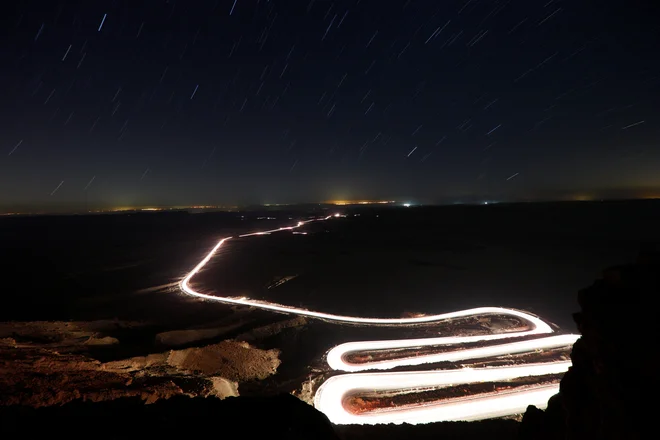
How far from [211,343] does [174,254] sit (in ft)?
145

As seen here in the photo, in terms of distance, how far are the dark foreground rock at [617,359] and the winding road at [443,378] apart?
6343 millimetres

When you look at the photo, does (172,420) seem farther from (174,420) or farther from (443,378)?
(443,378)

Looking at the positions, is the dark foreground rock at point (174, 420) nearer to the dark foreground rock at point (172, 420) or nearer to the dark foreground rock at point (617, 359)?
the dark foreground rock at point (172, 420)

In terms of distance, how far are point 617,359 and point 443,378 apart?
11055 millimetres

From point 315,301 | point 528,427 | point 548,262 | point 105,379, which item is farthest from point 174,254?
point 548,262

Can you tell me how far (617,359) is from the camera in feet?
18.6

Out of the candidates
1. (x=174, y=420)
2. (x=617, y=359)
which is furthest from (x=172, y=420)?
(x=617, y=359)

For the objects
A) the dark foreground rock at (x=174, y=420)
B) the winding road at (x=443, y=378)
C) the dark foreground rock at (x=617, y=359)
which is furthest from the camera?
the winding road at (x=443, y=378)

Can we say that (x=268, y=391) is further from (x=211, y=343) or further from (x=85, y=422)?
(x=85, y=422)

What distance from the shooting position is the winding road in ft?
42.1

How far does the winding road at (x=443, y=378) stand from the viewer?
1284 centimetres

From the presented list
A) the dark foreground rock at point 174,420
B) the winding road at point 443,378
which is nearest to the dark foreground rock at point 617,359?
the dark foreground rock at point 174,420

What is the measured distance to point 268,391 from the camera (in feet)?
47.1

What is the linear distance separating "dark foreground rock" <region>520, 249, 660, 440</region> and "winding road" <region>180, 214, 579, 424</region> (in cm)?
634
